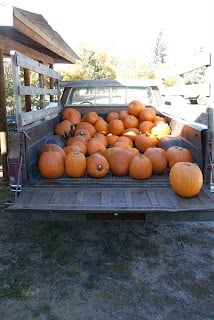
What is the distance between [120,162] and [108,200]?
762 mm

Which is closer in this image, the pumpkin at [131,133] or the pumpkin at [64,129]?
the pumpkin at [131,133]

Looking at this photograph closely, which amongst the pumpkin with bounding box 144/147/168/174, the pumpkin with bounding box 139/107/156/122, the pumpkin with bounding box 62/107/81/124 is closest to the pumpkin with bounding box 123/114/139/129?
the pumpkin with bounding box 139/107/156/122

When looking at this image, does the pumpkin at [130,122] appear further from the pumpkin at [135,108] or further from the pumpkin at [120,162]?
the pumpkin at [120,162]

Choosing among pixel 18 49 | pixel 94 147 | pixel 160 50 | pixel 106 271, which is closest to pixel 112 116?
pixel 94 147

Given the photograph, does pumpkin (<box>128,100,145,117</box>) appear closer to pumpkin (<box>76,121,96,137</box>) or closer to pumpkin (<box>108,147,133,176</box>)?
pumpkin (<box>76,121,96,137</box>)

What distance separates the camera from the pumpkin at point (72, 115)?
5.62 metres

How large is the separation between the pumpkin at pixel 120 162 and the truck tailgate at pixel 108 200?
0.23 m

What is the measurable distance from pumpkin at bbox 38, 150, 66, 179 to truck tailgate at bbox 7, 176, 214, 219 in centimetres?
18

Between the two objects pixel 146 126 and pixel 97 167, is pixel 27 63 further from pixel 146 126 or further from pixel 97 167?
pixel 146 126

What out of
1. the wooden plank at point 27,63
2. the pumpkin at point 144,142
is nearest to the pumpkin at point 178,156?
the pumpkin at point 144,142

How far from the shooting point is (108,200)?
10.4 feet

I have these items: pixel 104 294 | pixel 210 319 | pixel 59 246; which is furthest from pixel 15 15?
pixel 210 319

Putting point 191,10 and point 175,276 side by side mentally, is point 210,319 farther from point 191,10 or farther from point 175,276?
point 191,10

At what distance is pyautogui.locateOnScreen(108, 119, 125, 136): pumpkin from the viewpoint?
211 inches
